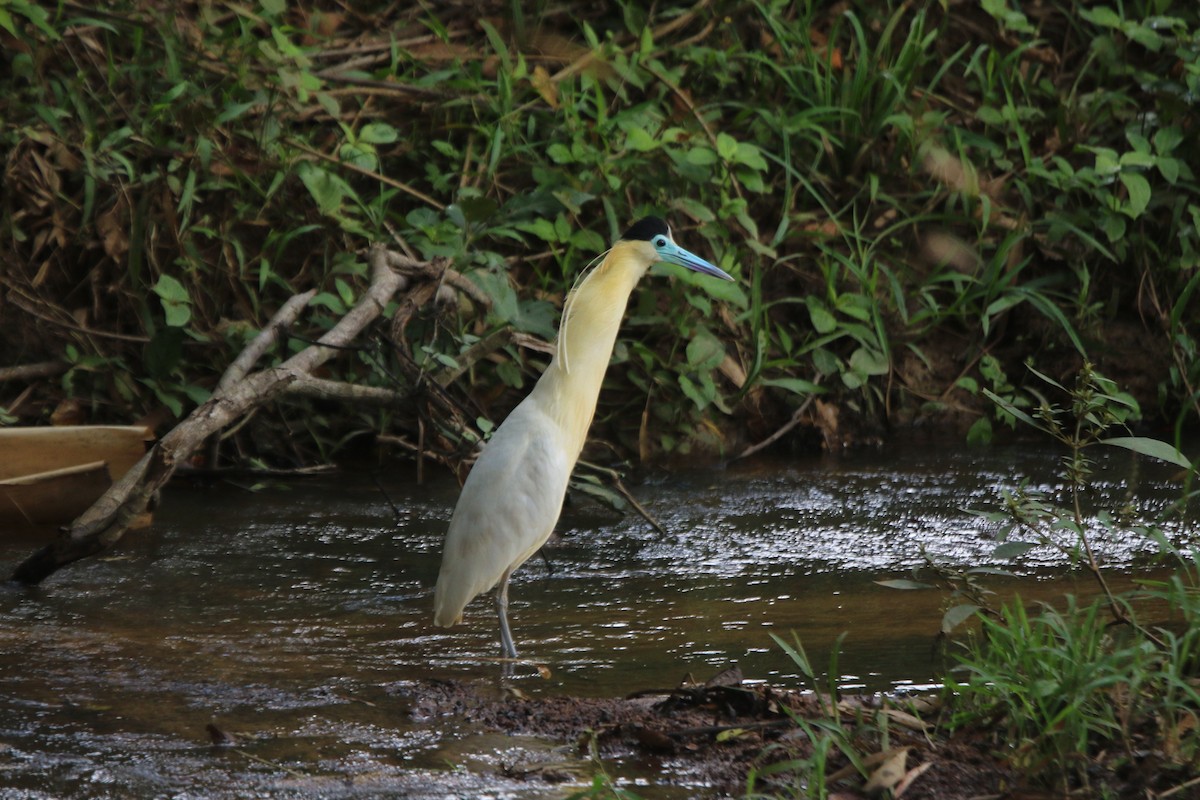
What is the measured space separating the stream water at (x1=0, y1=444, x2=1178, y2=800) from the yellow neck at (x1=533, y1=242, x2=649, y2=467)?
64cm

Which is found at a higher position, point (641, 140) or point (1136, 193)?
point (641, 140)

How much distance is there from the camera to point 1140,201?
660 centimetres

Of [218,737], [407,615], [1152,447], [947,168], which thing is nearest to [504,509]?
[407,615]

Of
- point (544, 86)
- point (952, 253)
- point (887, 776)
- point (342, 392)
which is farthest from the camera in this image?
point (952, 253)

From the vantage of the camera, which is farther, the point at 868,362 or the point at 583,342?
the point at 868,362

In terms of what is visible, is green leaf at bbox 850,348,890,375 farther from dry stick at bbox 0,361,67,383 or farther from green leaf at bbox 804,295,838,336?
dry stick at bbox 0,361,67,383

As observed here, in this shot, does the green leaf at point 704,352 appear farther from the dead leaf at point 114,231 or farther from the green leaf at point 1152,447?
the green leaf at point 1152,447

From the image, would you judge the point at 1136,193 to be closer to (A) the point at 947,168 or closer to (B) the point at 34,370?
(A) the point at 947,168

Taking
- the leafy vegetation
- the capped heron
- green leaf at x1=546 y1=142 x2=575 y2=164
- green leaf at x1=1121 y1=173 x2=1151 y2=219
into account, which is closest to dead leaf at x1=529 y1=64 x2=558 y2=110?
green leaf at x1=546 y1=142 x2=575 y2=164

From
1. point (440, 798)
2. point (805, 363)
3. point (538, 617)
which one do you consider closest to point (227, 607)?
point (538, 617)

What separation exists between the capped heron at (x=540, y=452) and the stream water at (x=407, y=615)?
0.22m

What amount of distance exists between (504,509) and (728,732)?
1424mm

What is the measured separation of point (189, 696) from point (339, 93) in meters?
4.29

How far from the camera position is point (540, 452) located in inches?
171
